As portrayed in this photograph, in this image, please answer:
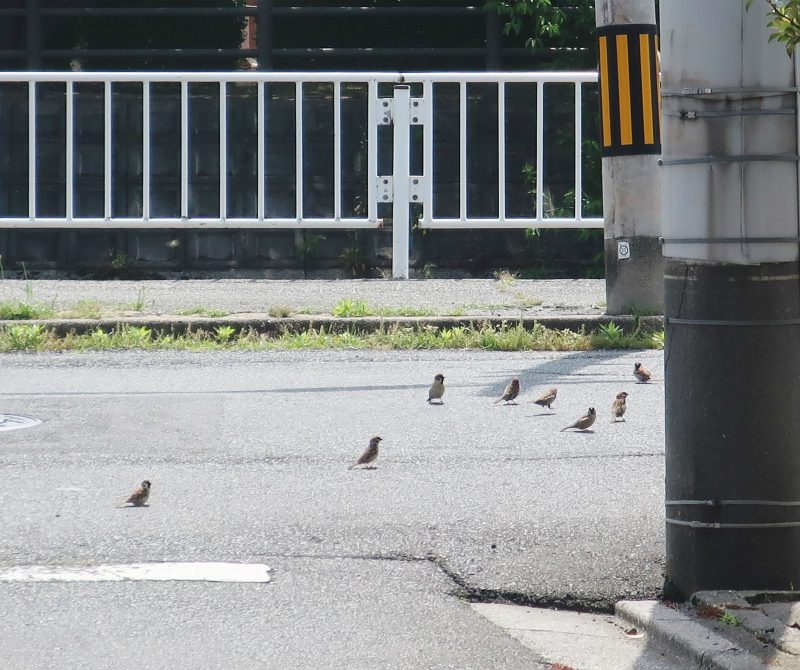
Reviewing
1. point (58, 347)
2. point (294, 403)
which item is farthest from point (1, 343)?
point (294, 403)

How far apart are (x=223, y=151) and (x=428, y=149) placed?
5.72 ft

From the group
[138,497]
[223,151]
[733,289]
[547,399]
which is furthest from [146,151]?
[733,289]

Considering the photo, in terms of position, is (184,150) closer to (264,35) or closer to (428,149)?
(428,149)

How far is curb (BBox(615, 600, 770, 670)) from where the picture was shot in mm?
3968

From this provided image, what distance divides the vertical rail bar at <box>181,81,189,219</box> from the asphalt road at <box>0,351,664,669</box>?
3.22 meters

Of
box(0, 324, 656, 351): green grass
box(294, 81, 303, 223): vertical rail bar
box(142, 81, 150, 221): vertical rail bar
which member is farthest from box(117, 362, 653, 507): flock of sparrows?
box(142, 81, 150, 221): vertical rail bar

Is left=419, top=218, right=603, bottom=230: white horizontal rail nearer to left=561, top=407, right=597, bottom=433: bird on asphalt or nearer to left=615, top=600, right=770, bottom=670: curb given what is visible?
left=561, top=407, right=597, bottom=433: bird on asphalt

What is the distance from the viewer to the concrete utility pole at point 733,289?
4371 millimetres

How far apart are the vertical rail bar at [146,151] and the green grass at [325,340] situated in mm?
2275

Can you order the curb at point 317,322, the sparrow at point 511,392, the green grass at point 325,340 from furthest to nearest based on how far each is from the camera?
the curb at point 317,322 < the green grass at point 325,340 < the sparrow at point 511,392

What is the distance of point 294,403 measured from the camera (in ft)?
25.6

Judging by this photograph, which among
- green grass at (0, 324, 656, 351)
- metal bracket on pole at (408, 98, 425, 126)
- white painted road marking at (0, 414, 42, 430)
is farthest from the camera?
metal bracket on pole at (408, 98, 425, 126)

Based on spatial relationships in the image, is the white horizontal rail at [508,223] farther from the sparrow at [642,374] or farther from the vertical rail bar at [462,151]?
the sparrow at [642,374]

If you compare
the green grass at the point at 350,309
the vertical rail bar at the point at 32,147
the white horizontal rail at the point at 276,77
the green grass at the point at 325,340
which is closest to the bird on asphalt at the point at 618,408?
the green grass at the point at 325,340
